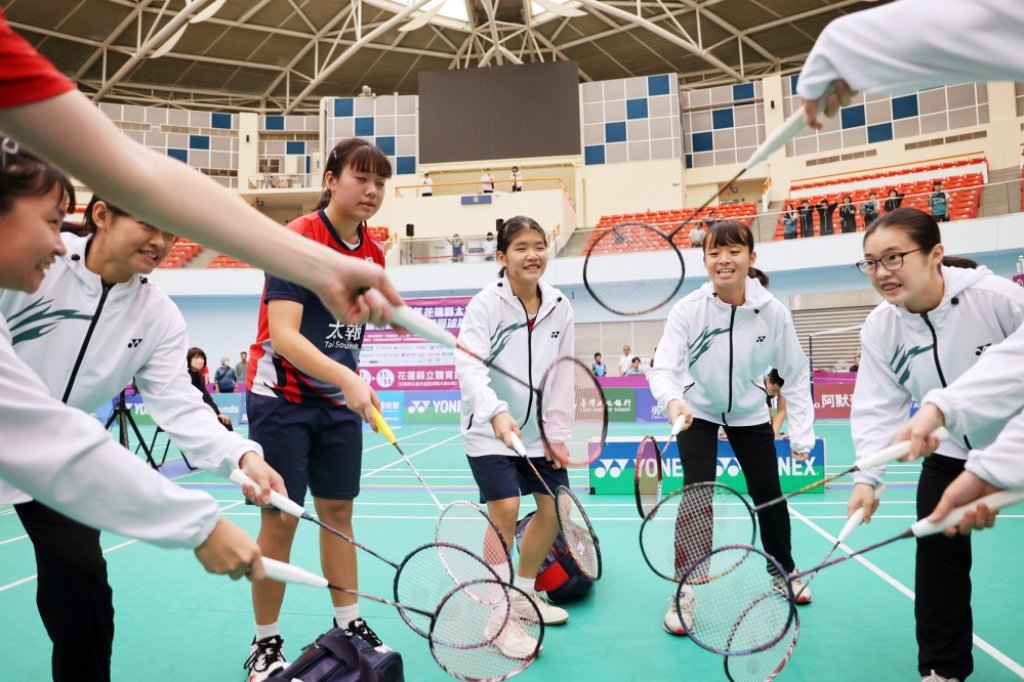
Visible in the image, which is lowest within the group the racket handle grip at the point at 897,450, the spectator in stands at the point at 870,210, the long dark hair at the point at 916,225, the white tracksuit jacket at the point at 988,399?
the racket handle grip at the point at 897,450

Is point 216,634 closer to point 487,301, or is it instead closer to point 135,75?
point 487,301

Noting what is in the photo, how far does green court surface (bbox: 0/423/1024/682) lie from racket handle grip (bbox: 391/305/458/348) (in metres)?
1.99

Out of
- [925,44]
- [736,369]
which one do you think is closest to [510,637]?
[736,369]

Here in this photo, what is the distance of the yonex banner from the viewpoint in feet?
24.5

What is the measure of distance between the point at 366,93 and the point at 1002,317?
3216 centimetres

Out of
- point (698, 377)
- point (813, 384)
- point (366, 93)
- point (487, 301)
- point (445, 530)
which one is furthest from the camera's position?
point (366, 93)

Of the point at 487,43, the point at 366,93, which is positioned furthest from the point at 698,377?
the point at 487,43

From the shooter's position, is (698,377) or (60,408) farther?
(698,377)

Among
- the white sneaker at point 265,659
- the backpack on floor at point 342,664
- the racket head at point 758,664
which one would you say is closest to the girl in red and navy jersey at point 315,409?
the white sneaker at point 265,659

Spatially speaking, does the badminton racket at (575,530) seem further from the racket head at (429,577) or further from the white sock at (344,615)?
the white sock at (344,615)

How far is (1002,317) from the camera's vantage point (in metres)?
2.95

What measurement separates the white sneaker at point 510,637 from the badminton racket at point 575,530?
2.17ft

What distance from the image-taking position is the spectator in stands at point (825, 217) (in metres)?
19.7

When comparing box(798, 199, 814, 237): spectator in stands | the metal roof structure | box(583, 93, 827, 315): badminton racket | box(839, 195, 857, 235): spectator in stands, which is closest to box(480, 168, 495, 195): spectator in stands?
the metal roof structure
